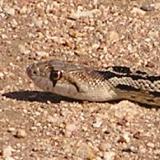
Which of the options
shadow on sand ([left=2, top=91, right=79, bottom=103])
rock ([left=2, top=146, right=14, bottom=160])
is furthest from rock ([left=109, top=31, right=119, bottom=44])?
rock ([left=2, top=146, right=14, bottom=160])

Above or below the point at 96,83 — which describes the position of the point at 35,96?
below

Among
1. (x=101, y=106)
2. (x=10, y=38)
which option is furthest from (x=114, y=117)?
(x=10, y=38)

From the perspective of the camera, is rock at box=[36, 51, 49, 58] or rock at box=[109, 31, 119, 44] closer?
rock at box=[36, 51, 49, 58]

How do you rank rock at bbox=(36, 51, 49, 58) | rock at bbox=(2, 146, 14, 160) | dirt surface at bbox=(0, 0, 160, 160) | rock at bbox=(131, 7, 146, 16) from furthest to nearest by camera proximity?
rock at bbox=(131, 7, 146, 16)
rock at bbox=(36, 51, 49, 58)
dirt surface at bbox=(0, 0, 160, 160)
rock at bbox=(2, 146, 14, 160)

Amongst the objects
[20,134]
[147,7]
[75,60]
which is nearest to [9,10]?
[75,60]

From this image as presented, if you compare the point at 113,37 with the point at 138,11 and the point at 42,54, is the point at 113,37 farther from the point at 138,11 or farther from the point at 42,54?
the point at 42,54

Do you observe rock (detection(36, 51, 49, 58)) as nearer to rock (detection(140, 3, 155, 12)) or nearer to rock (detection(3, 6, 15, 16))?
rock (detection(3, 6, 15, 16))
